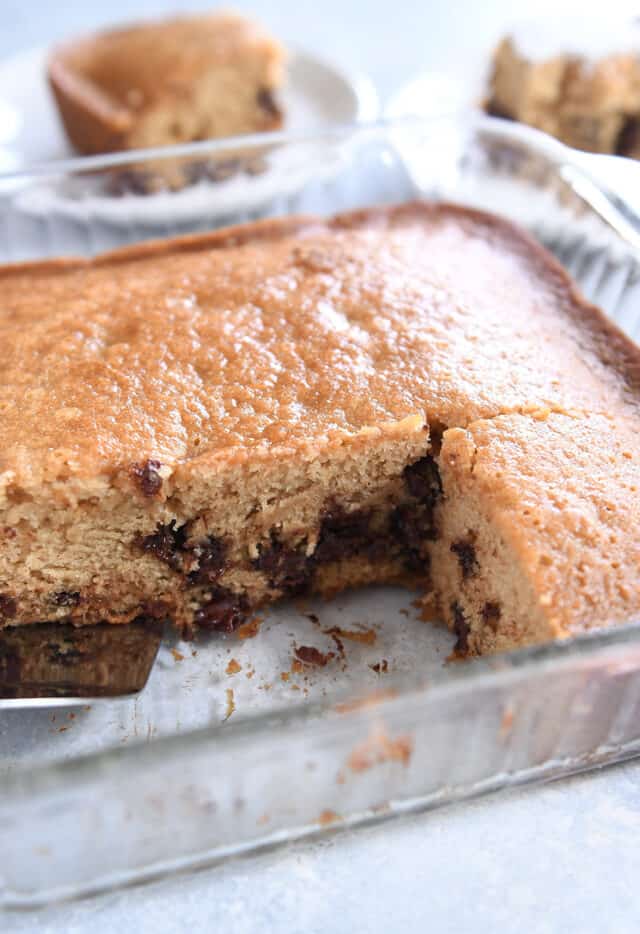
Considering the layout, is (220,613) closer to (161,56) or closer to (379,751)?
(379,751)

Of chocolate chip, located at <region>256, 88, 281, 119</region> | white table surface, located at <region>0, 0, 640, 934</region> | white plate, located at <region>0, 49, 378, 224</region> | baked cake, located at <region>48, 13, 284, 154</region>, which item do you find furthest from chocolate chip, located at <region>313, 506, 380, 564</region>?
chocolate chip, located at <region>256, 88, 281, 119</region>

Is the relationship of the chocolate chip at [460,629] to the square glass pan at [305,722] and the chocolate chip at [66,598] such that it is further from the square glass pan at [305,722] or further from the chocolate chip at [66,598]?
the chocolate chip at [66,598]

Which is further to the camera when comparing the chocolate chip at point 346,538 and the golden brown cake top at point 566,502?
the chocolate chip at point 346,538

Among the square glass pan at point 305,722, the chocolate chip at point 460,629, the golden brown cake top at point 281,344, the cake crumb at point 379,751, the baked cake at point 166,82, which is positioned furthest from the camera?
the baked cake at point 166,82

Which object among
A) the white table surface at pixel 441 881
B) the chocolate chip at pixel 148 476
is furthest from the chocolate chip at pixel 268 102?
the white table surface at pixel 441 881

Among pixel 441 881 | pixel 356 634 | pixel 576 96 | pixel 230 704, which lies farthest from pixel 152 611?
pixel 576 96

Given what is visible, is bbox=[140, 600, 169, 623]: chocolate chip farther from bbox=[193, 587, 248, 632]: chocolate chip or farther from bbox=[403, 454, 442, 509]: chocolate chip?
bbox=[403, 454, 442, 509]: chocolate chip
